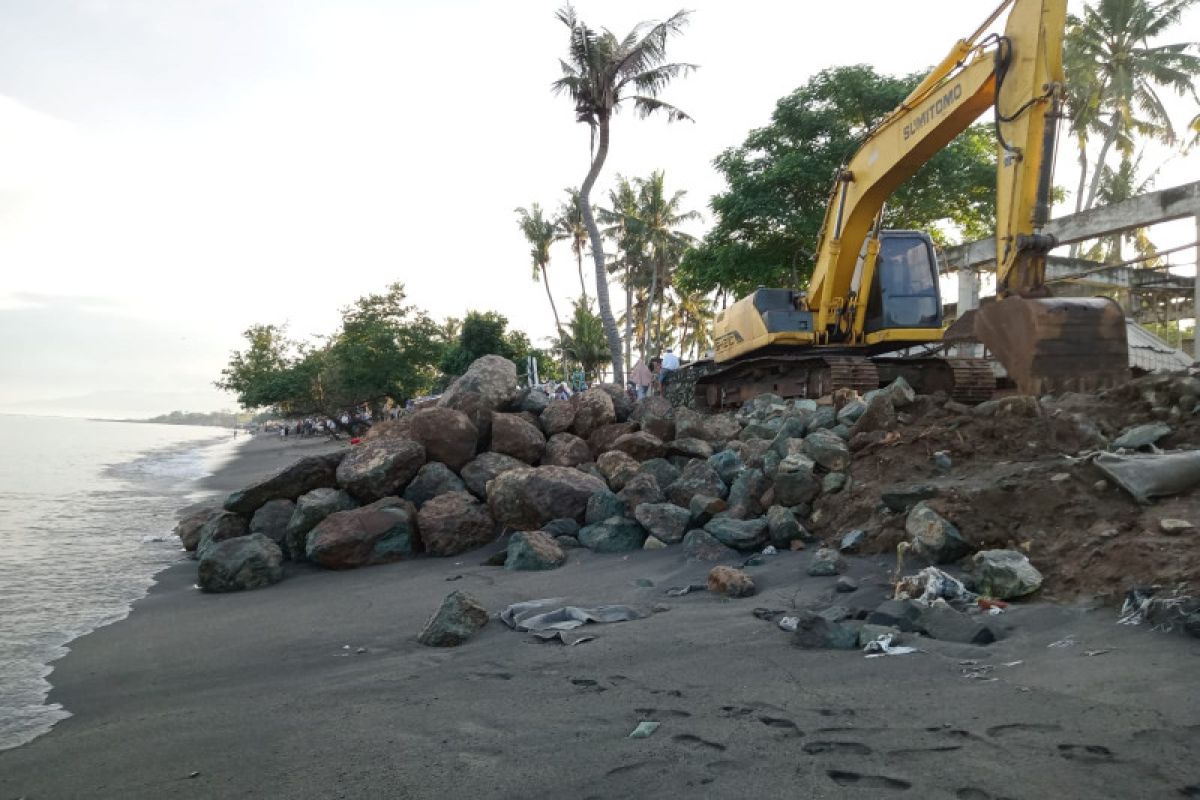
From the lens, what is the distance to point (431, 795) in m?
2.23

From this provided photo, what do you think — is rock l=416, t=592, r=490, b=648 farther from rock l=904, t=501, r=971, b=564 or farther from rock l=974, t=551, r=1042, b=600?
rock l=974, t=551, r=1042, b=600

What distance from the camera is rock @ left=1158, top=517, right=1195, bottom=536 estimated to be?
11.1 ft

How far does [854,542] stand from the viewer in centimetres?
466

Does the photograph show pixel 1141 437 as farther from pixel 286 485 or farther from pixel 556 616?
pixel 286 485

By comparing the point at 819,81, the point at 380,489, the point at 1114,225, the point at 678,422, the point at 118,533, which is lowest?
the point at 118,533

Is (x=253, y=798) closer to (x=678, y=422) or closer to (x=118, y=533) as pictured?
(x=678, y=422)

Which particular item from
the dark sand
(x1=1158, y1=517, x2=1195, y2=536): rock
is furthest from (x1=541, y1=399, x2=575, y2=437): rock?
(x1=1158, y1=517, x2=1195, y2=536): rock

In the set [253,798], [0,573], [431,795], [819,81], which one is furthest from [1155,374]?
[819,81]

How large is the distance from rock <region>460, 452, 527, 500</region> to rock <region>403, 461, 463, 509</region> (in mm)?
131

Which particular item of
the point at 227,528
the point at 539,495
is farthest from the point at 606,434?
the point at 227,528

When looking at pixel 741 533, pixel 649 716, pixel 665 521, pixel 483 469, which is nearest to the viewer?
pixel 649 716

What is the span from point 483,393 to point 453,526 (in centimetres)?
228

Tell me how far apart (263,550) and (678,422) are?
4365mm

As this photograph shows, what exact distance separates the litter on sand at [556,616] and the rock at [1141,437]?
10.8 ft
